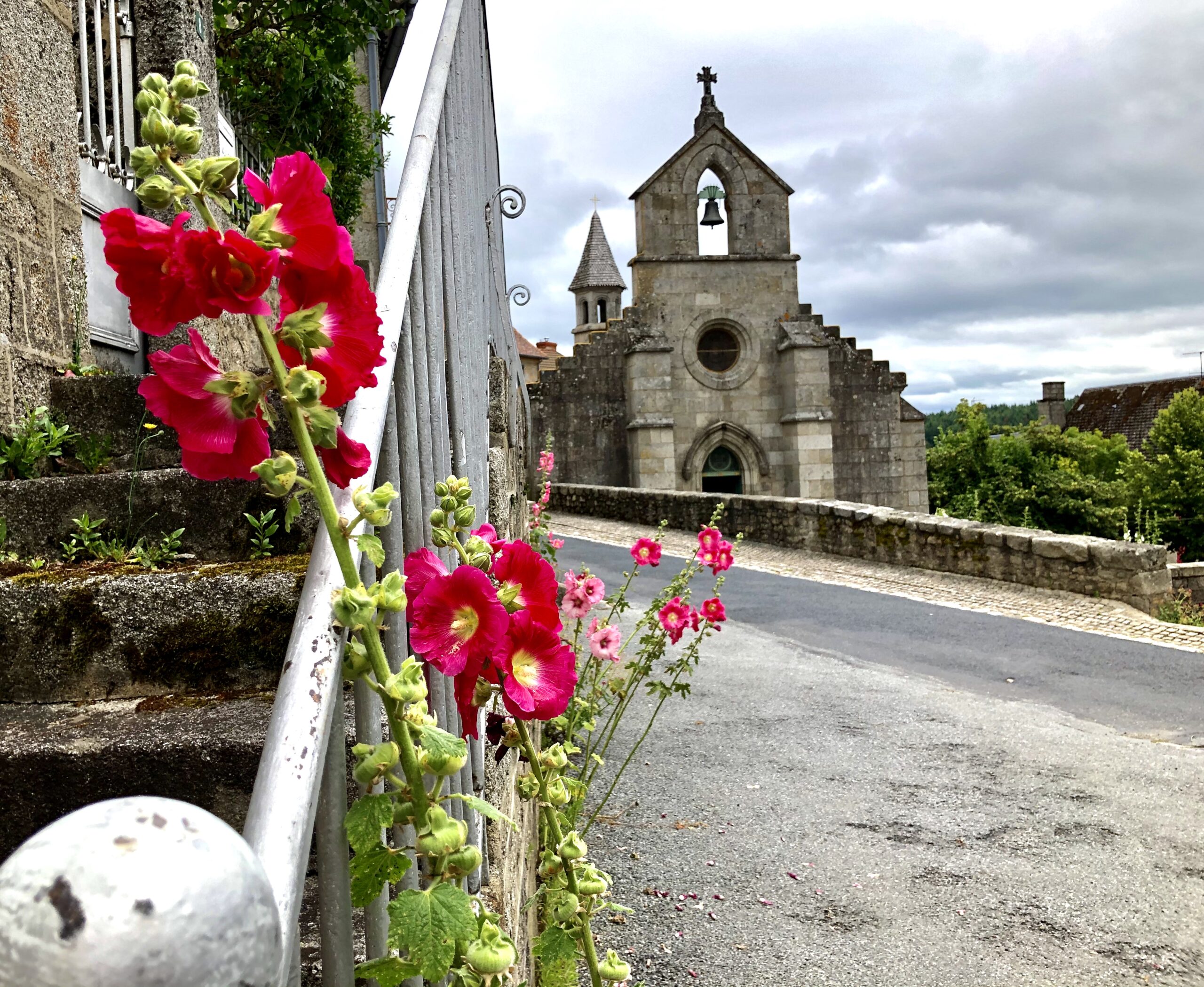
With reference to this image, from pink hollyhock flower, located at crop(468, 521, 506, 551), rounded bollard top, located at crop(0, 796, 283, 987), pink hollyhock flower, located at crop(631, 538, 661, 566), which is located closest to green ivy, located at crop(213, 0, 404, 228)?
pink hollyhock flower, located at crop(631, 538, 661, 566)

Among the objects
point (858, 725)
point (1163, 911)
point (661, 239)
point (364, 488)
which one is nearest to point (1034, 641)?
point (858, 725)

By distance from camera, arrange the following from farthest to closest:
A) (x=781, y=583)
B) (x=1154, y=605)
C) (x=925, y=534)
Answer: (x=925, y=534) → (x=781, y=583) → (x=1154, y=605)

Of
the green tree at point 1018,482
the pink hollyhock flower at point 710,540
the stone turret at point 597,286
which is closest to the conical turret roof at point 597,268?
the stone turret at point 597,286

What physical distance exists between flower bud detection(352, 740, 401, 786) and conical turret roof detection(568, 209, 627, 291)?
46.2 m

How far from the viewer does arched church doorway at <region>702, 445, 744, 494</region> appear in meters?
23.5

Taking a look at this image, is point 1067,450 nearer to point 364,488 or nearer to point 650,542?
point 650,542

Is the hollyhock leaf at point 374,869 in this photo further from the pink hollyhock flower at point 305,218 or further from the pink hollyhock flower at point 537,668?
the pink hollyhock flower at point 305,218

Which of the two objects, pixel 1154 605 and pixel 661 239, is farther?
pixel 661 239

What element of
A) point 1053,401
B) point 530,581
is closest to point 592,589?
point 530,581

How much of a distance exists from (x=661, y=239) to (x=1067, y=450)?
548 inches

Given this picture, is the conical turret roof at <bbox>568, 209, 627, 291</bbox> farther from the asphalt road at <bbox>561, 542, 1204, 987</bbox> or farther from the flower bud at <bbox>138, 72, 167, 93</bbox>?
the flower bud at <bbox>138, 72, 167, 93</bbox>

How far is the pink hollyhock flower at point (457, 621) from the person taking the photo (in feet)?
3.50

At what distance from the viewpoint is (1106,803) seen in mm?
4559

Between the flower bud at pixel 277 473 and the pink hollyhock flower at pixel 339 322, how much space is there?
0.09 metres
